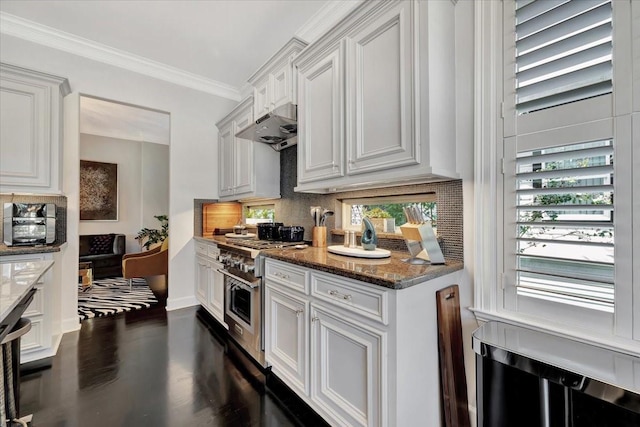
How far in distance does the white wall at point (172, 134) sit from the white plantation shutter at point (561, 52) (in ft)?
11.7

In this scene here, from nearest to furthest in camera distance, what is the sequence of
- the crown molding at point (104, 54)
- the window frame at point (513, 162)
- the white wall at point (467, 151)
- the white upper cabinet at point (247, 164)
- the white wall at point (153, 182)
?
1. the window frame at point (513, 162)
2. the white wall at point (467, 151)
3. the crown molding at point (104, 54)
4. the white upper cabinet at point (247, 164)
5. the white wall at point (153, 182)

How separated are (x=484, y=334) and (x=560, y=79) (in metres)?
1.17

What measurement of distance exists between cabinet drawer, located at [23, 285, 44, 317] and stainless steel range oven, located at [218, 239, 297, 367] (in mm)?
1418

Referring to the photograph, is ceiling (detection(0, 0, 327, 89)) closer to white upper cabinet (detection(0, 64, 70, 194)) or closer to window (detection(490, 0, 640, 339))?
white upper cabinet (detection(0, 64, 70, 194))

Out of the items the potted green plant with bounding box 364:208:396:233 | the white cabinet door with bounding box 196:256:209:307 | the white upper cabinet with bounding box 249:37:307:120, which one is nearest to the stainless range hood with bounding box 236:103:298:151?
the white upper cabinet with bounding box 249:37:307:120

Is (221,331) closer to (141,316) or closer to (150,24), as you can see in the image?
(141,316)

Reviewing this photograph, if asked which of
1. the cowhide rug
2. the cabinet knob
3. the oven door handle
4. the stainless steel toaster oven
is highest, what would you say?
the stainless steel toaster oven

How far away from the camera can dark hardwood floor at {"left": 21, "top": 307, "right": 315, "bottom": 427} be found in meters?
1.68

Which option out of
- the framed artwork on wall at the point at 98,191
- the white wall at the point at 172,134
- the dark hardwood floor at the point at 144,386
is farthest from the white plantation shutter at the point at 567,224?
the framed artwork on wall at the point at 98,191

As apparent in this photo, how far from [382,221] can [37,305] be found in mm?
2857

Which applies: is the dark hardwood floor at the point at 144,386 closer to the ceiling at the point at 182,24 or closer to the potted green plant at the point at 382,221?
the potted green plant at the point at 382,221

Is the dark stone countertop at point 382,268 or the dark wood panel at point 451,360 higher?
the dark stone countertop at point 382,268

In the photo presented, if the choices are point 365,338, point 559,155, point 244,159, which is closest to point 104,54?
point 244,159

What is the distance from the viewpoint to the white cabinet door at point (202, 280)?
3.32 m
